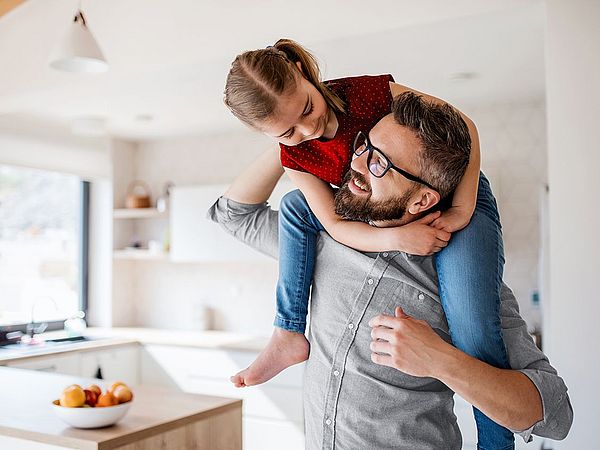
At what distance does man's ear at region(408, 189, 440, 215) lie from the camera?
133 centimetres

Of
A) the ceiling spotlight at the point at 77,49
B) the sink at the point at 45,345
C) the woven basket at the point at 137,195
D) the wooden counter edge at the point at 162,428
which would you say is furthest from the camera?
the woven basket at the point at 137,195

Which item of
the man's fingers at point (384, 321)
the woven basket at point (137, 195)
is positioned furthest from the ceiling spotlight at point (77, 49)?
the woven basket at point (137, 195)

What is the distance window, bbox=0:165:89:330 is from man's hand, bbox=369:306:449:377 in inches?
175

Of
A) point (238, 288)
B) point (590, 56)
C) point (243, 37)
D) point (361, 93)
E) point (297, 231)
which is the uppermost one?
point (243, 37)

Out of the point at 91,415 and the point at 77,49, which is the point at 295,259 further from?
the point at 77,49

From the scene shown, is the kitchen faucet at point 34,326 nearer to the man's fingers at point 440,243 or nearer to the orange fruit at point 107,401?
the orange fruit at point 107,401

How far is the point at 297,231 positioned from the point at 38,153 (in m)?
4.20

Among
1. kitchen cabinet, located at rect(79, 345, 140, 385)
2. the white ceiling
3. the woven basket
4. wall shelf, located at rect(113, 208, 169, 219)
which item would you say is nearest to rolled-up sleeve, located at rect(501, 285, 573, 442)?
the white ceiling

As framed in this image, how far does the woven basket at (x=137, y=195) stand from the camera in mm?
5930

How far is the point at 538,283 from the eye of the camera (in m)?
4.49

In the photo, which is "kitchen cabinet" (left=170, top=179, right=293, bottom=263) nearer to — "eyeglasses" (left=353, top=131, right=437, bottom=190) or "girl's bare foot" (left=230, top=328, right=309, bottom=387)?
"girl's bare foot" (left=230, top=328, right=309, bottom=387)

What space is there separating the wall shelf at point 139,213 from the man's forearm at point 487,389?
4.75m

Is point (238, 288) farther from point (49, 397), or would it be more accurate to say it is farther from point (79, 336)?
point (49, 397)

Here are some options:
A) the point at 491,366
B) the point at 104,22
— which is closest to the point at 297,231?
the point at 491,366
